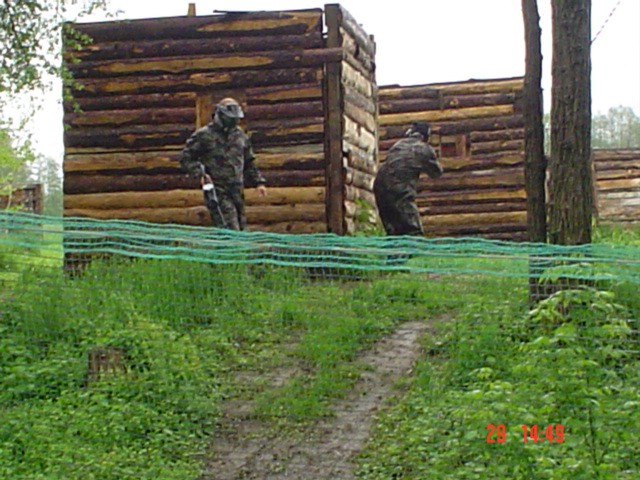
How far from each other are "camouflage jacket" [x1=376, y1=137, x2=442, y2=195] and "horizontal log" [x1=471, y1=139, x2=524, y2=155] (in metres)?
8.39

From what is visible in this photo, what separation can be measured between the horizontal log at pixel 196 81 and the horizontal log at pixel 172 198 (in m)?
1.36

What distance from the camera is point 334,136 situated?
14.5 m

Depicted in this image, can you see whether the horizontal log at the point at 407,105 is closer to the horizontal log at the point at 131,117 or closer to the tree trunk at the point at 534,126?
the horizontal log at the point at 131,117

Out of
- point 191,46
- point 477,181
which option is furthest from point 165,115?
point 477,181

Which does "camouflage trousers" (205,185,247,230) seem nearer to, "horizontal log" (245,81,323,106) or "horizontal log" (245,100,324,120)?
"horizontal log" (245,100,324,120)

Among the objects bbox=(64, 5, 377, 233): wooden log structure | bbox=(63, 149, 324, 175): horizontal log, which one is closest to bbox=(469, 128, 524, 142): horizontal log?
bbox=(64, 5, 377, 233): wooden log structure

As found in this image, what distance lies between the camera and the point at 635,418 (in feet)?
20.1

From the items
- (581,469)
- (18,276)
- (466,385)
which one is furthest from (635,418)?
(18,276)

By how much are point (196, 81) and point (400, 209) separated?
3.31 meters

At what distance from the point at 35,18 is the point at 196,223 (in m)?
4.25

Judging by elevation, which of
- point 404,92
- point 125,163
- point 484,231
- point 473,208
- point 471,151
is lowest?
point 484,231

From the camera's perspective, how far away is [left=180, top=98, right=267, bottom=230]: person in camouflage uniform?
494 inches

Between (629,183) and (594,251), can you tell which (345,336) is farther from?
(629,183)

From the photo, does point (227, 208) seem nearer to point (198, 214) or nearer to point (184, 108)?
point (198, 214)
